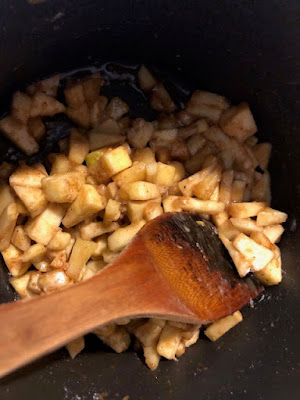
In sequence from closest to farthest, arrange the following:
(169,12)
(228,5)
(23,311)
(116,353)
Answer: (23,311) → (228,5) → (169,12) → (116,353)

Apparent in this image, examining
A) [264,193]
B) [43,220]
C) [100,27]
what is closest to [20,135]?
[43,220]

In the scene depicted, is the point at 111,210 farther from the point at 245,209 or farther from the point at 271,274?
the point at 271,274

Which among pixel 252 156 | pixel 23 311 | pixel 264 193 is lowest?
pixel 264 193

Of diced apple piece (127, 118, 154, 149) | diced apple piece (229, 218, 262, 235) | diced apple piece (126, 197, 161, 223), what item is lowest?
diced apple piece (229, 218, 262, 235)

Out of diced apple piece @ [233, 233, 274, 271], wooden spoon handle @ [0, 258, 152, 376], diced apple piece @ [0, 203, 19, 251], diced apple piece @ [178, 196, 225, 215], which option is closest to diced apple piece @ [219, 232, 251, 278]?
diced apple piece @ [233, 233, 274, 271]

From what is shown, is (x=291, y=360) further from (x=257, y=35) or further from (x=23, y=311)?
(x=257, y=35)

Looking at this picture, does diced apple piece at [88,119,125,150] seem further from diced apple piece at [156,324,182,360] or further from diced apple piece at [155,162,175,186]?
diced apple piece at [156,324,182,360]

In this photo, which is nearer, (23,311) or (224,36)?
(23,311)
